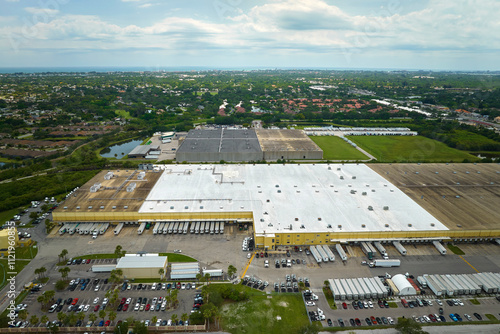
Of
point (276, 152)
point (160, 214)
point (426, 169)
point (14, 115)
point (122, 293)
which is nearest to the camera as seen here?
point (122, 293)

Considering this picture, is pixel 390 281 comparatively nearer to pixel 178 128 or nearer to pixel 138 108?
pixel 178 128

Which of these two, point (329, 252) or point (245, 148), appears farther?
point (245, 148)

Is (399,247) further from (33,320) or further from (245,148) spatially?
(245,148)

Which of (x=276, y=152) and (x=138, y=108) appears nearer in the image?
(x=276, y=152)

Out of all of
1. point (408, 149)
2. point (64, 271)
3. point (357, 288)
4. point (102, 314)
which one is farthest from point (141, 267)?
point (408, 149)

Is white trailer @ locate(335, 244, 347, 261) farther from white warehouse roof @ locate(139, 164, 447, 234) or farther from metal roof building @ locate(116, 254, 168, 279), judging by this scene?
metal roof building @ locate(116, 254, 168, 279)

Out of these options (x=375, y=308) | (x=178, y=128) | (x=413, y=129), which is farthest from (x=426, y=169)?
(x=178, y=128)

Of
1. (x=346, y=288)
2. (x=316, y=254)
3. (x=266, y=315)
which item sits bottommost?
(x=266, y=315)
